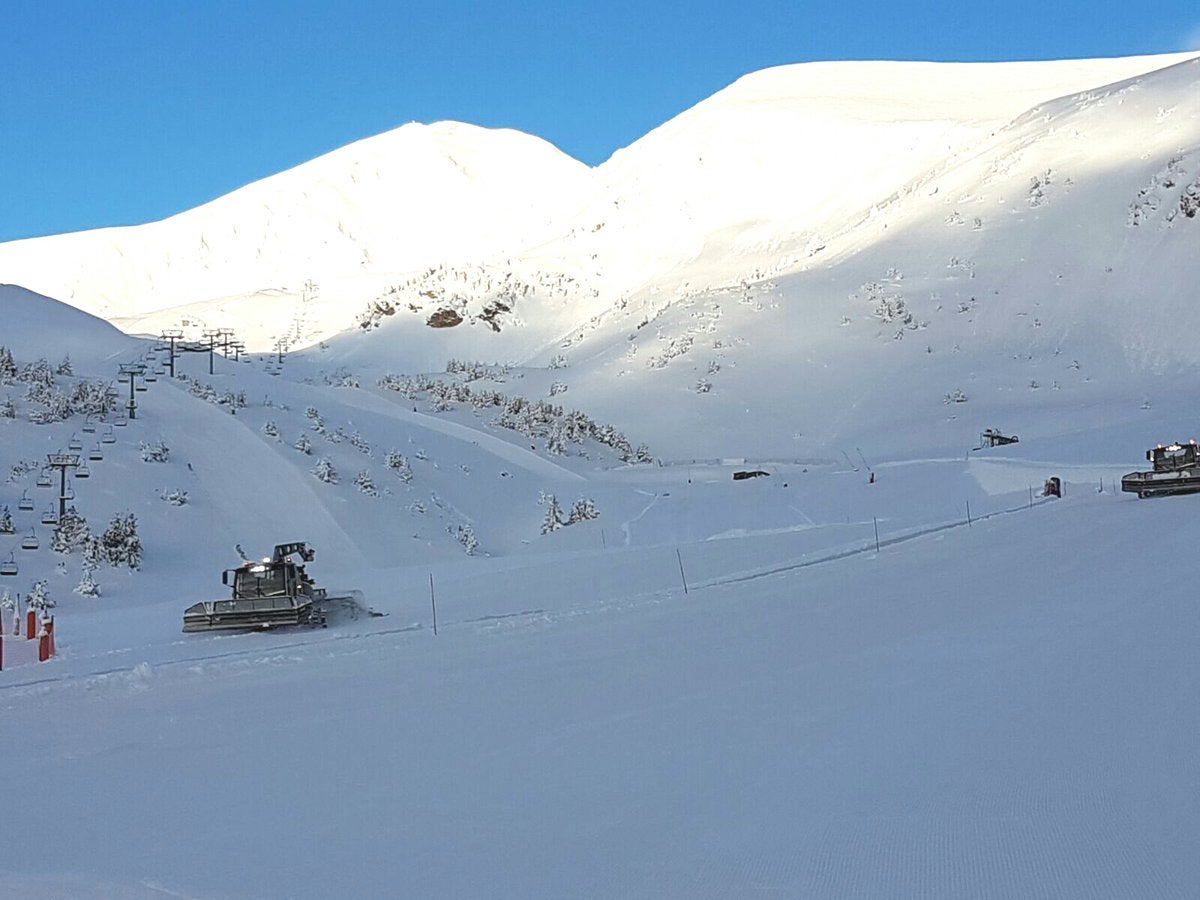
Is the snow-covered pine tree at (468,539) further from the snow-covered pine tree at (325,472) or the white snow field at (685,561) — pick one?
the snow-covered pine tree at (325,472)

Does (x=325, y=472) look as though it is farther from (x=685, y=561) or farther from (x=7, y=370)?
(x=685, y=561)

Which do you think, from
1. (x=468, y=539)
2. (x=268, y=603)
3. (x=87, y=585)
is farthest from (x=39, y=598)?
(x=468, y=539)

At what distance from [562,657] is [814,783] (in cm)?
597

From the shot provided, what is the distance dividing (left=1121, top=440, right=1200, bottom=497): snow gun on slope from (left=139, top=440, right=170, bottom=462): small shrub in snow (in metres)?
22.8

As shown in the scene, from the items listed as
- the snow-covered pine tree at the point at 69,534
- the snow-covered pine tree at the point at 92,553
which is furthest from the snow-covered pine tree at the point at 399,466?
the snow-covered pine tree at the point at 92,553

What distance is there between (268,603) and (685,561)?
8411mm

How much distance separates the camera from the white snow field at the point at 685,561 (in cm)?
708

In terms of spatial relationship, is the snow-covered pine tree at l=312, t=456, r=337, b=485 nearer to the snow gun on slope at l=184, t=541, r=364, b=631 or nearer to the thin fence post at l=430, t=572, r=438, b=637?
the thin fence post at l=430, t=572, r=438, b=637

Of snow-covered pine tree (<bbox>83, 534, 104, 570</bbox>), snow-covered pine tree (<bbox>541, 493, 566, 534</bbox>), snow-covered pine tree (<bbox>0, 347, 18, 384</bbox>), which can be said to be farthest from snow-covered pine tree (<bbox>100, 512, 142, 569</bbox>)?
snow-covered pine tree (<bbox>541, 493, 566, 534</bbox>)

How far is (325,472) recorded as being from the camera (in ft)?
107

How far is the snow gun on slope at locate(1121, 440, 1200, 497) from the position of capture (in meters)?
27.4

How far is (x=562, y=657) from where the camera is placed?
13531mm

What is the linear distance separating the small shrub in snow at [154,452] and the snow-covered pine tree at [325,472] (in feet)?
13.2

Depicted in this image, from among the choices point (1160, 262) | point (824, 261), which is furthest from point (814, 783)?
point (824, 261)
